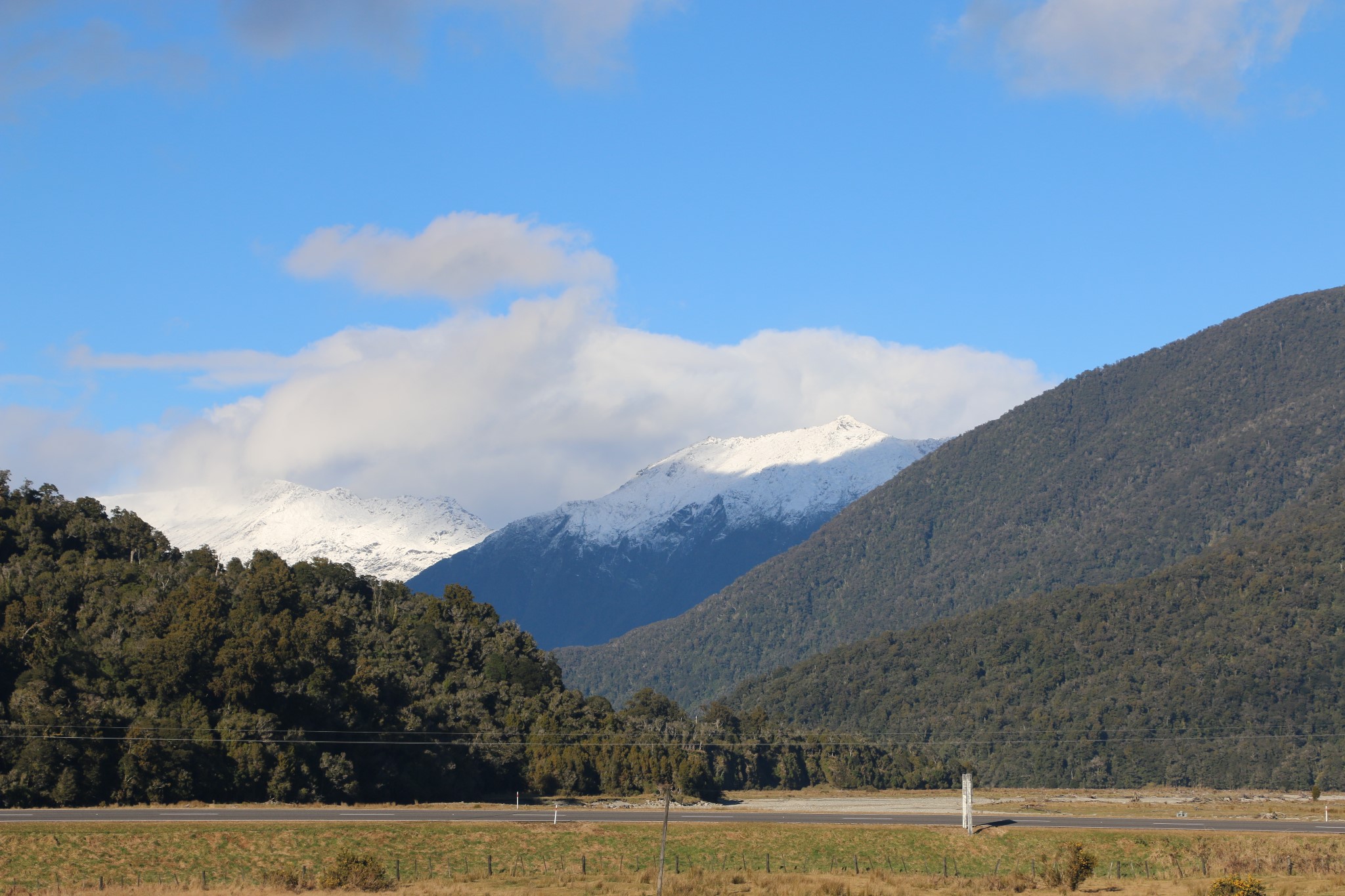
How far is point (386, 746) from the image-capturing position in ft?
358

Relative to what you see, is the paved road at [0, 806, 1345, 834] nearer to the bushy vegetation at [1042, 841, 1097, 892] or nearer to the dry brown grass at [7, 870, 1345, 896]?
the bushy vegetation at [1042, 841, 1097, 892]

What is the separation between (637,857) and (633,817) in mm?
11102

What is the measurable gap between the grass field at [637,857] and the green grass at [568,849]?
0.08 m

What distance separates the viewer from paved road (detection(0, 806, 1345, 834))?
7550 centimetres

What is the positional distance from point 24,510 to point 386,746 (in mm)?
48436

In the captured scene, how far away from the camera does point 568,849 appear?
238ft

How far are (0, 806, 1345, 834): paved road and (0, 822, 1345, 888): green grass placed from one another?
2930mm

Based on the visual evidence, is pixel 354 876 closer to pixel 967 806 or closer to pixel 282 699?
pixel 967 806

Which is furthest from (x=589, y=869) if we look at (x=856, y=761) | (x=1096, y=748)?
(x=1096, y=748)

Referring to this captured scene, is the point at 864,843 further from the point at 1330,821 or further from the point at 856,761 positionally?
the point at 856,761

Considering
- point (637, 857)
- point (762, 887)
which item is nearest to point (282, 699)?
point (637, 857)

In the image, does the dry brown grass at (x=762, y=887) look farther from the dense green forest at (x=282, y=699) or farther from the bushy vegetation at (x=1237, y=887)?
the dense green forest at (x=282, y=699)

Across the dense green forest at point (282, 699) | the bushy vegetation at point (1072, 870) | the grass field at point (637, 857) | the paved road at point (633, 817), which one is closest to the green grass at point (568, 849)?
the grass field at point (637, 857)

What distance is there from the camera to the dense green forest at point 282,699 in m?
89.3
